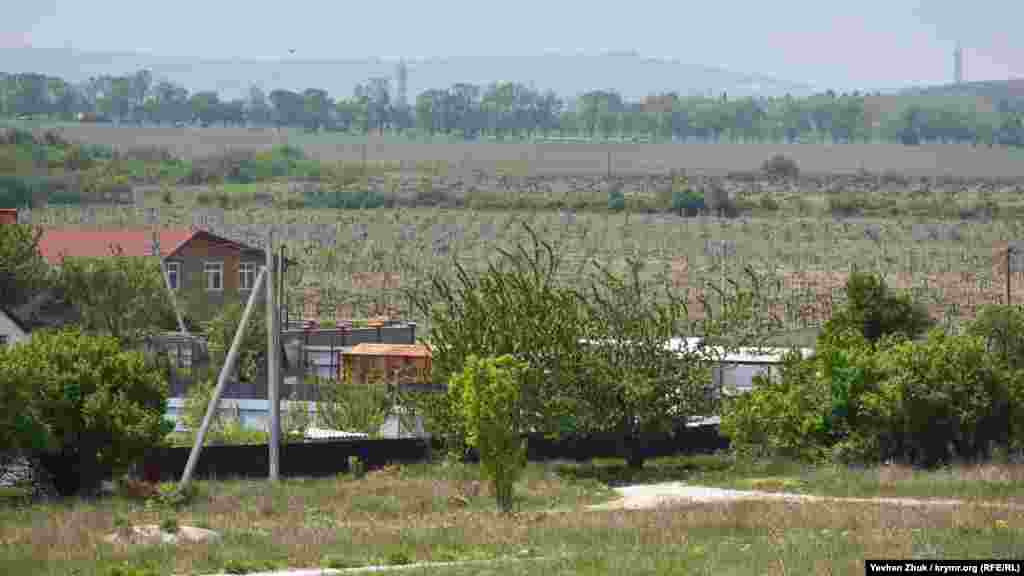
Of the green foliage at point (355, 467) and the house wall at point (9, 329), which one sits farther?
the house wall at point (9, 329)

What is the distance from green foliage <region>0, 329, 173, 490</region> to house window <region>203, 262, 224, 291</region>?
1372 inches

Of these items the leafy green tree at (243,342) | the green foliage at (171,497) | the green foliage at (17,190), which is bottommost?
the leafy green tree at (243,342)

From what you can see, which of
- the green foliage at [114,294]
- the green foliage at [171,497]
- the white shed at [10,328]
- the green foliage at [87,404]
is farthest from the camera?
the green foliage at [114,294]

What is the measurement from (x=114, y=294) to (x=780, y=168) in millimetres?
120583

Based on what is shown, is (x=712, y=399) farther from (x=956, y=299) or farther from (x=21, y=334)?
(x=956, y=299)

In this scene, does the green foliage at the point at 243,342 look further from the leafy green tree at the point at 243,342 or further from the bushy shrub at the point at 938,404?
the bushy shrub at the point at 938,404

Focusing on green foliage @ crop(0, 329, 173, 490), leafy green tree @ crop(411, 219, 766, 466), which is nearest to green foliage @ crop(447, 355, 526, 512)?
green foliage @ crop(0, 329, 173, 490)

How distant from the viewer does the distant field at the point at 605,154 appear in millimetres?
171750

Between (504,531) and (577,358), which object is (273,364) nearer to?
(577,358)

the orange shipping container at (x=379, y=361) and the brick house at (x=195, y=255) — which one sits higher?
the brick house at (x=195, y=255)

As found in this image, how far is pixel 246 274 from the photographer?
72.3 m

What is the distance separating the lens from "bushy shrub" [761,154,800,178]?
172750mm

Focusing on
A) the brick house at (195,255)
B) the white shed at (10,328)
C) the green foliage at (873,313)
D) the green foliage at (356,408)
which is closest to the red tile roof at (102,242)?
the brick house at (195,255)

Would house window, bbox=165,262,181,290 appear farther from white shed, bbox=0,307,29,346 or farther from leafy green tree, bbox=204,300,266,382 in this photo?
white shed, bbox=0,307,29,346
